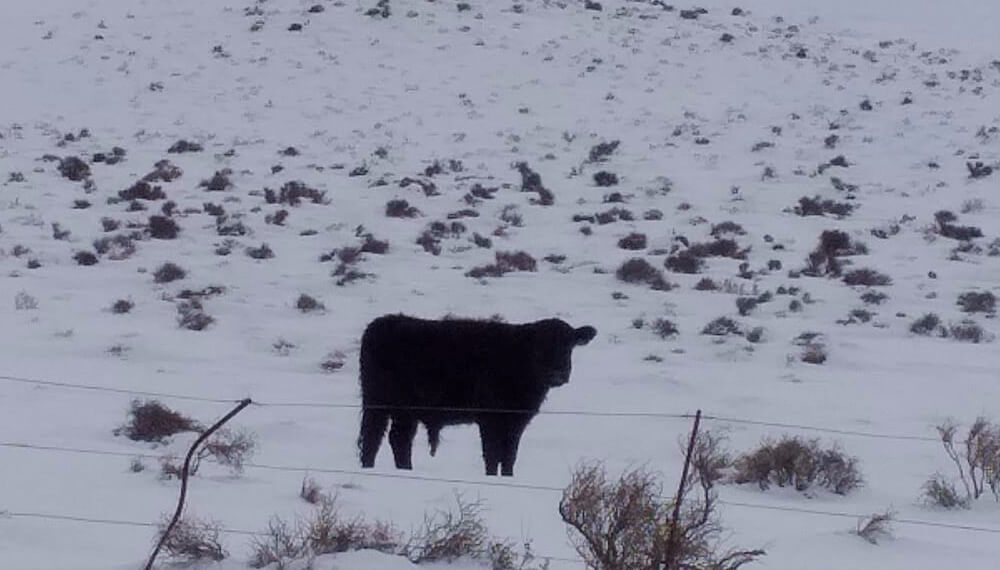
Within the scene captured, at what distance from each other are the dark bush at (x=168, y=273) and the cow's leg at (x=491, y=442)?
8.08m

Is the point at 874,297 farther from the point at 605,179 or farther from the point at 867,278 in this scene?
the point at 605,179

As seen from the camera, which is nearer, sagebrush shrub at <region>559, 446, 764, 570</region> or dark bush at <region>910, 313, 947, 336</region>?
sagebrush shrub at <region>559, 446, 764, 570</region>

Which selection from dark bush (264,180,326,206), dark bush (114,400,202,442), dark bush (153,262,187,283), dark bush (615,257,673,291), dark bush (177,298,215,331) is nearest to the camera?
dark bush (114,400,202,442)

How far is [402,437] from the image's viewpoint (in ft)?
28.6

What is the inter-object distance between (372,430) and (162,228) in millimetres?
10391

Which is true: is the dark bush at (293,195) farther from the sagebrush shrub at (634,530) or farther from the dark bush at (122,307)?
the sagebrush shrub at (634,530)

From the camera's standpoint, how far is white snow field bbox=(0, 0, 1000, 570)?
7.44 meters

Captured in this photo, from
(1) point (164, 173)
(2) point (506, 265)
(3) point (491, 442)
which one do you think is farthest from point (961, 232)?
(1) point (164, 173)

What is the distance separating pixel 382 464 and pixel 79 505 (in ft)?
9.10

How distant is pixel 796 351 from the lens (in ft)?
43.2

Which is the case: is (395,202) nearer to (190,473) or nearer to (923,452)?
(923,452)

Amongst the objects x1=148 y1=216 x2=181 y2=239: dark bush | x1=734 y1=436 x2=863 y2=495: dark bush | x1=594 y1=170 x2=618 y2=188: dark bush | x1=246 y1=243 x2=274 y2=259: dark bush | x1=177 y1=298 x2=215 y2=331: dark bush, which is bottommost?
x1=734 y1=436 x2=863 y2=495: dark bush

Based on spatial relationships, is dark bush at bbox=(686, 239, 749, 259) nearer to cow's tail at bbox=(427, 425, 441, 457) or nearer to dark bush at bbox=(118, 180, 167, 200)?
dark bush at bbox=(118, 180, 167, 200)

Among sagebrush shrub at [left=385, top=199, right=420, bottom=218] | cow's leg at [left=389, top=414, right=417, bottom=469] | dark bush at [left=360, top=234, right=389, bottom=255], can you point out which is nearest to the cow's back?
cow's leg at [left=389, top=414, right=417, bottom=469]
